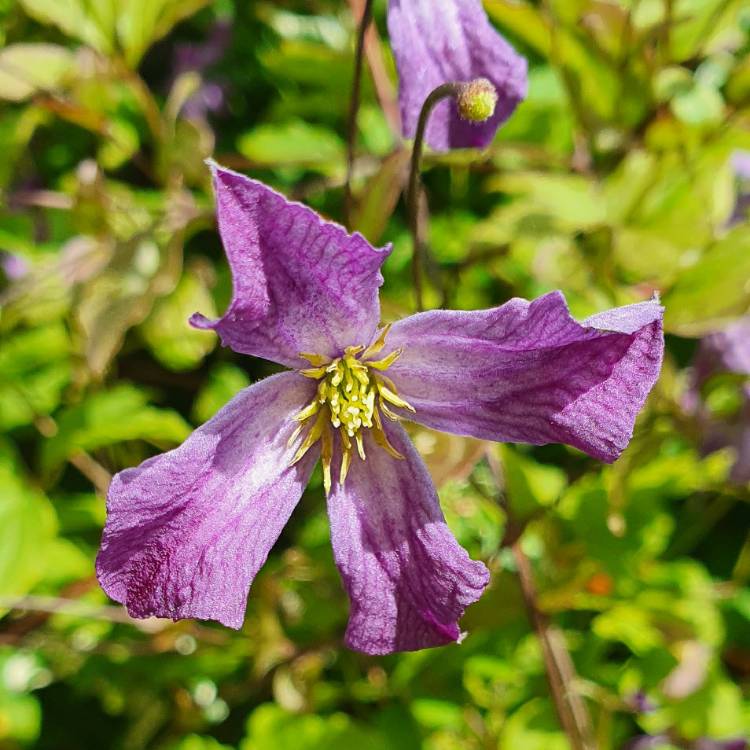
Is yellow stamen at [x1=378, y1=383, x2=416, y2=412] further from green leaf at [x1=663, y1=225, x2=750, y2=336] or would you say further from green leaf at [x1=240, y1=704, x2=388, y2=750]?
green leaf at [x1=240, y1=704, x2=388, y2=750]

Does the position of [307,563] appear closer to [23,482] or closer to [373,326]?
[23,482]

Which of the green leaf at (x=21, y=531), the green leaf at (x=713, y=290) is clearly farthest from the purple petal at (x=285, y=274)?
the green leaf at (x=21, y=531)

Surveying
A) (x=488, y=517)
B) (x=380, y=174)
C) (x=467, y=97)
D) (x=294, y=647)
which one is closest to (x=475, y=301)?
(x=488, y=517)

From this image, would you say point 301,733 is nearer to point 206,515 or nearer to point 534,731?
point 534,731

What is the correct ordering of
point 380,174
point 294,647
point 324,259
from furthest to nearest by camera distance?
point 294,647 < point 380,174 < point 324,259

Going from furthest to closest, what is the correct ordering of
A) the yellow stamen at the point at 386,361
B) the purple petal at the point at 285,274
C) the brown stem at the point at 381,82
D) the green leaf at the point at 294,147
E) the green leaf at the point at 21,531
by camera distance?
1. the green leaf at the point at 294,147
2. the brown stem at the point at 381,82
3. the green leaf at the point at 21,531
4. the yellow stamen at the point at 386,361
5. the purple petal at the point at 285,274

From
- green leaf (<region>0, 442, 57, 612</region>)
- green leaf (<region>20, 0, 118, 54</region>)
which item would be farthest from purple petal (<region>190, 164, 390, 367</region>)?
green leaf (<region>20, 0, 118, 54</region>)

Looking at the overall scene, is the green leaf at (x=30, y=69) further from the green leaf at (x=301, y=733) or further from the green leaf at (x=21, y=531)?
the green leaf at (x=301, y=733)
